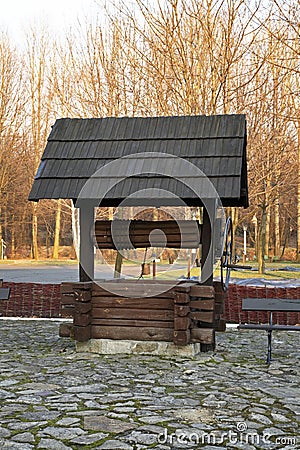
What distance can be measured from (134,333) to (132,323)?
14cm

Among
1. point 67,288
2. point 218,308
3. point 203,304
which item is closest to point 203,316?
point 203,304

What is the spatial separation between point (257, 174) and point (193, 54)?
16.1 ft

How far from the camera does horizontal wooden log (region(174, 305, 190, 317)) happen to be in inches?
336

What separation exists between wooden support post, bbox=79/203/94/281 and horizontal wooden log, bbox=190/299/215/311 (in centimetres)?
163

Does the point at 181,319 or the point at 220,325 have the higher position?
the point at 181,319

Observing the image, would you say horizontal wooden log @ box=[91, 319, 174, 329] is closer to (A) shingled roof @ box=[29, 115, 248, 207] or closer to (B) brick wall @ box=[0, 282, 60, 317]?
(A) shingled roof @ box=[29, 115, 248, 207]

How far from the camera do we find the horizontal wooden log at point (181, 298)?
8.56m

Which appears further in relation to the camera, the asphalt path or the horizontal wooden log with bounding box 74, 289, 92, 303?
the asphalt path

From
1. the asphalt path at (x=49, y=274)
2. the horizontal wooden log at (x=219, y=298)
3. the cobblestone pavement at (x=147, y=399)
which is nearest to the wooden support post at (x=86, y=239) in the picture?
the cobblestone pavement at (x=147, y=399)

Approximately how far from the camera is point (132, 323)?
29.1 feet

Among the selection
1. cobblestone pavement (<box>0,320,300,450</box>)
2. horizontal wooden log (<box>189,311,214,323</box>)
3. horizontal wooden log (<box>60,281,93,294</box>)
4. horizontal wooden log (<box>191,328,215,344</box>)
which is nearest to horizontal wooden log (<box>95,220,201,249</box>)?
horizontal wooden log (<box>60,281,93,294</box>)

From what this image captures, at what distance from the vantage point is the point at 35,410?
579 centimetres

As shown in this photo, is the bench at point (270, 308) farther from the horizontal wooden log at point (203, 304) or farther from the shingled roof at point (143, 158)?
the shingled roof at point (143, 158)

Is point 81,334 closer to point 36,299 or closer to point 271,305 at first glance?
point 271,305
